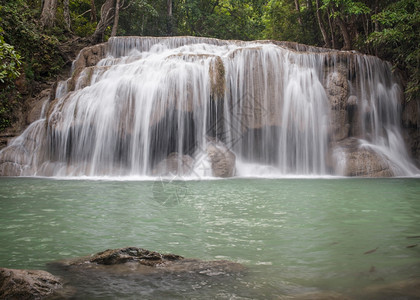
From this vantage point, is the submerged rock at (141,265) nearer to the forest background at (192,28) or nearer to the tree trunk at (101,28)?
the forest background at (192,28)

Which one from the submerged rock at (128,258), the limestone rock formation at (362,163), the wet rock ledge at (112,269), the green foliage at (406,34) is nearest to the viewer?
the wet rock ledge at (112,269)

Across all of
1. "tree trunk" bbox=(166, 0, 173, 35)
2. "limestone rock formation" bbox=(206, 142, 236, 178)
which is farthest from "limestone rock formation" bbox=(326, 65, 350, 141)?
"tree trunk" bbox=(166, 0, 173, 35)

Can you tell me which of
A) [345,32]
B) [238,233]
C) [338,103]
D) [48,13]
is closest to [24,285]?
[238,233]

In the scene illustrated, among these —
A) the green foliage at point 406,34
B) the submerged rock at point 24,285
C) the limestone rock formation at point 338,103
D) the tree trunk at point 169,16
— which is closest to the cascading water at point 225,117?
the limestone rock formation at point 338,103

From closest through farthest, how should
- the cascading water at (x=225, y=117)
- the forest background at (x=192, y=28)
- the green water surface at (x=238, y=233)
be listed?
the green water surface at (x=238, y=233), the cascading water at (x=225, y=117), the forest background at (x=192, y=28)

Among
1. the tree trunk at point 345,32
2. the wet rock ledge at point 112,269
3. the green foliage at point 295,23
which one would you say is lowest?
the wet rock ledge at point 112,269

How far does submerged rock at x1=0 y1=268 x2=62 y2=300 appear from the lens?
8.53 ft

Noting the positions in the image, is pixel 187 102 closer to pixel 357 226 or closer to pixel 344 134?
pixel 344 134

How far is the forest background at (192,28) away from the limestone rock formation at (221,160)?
639cm

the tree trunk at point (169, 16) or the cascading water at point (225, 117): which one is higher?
the tree trunk at point (169, 16)

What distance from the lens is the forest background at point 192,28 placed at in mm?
14641

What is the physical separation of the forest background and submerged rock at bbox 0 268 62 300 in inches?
161

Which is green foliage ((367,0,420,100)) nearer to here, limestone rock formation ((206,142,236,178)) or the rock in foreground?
limestone rock formation ((206,142,236,178))

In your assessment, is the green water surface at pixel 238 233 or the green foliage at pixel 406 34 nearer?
the green water surface at pixel 238 233
